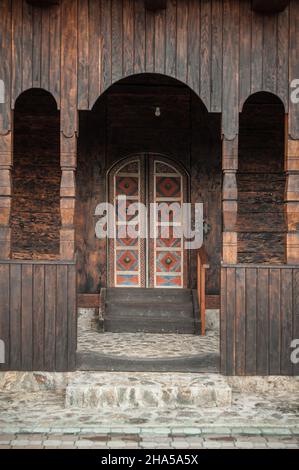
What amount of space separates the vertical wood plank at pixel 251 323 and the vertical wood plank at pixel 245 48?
1947 millimetres

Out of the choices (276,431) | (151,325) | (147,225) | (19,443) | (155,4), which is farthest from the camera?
(147,225)

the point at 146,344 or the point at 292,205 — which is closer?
the point at 292,205

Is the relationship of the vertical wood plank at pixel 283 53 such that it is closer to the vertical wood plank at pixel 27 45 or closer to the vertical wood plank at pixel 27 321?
the vertical wood plank at pixel 27 45

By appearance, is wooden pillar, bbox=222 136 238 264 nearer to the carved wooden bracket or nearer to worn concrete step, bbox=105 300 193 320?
the carved wooden bracket

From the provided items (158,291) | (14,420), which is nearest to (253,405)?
(14,420)

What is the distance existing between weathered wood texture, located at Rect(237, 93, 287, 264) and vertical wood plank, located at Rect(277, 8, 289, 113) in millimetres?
2647

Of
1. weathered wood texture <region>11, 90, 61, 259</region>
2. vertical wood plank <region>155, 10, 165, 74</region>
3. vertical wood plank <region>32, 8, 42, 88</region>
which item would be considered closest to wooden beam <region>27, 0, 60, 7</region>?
vertical wood plank <region>32, 8, 42, 88</region>

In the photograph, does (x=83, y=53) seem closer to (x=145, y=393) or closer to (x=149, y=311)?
(x=145, y=393)

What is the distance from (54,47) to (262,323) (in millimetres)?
3919

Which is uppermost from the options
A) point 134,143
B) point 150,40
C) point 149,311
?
point 150,40

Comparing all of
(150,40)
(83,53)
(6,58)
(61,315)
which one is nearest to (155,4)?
(150,40)

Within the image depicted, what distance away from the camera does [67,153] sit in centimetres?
677

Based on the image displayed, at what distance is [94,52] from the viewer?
6785 millimetres
